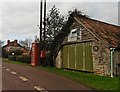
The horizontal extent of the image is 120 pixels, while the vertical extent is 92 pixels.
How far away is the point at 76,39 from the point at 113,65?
551 cm

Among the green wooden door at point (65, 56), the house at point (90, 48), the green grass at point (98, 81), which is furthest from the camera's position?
the green wooden door at point (65, 56)

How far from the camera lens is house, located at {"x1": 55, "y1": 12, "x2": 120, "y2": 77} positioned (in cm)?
2139

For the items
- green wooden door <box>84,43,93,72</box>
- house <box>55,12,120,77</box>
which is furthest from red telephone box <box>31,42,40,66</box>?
green wooden door <box>84,43,93,72</box>

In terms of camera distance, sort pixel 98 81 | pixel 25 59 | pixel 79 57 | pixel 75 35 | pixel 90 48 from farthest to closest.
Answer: pixel 25 59 → pixel 75 35 → pixel 79 57 → pixel 90 48 → pixel 98 81

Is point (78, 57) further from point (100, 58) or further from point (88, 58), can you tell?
point (100, 58)

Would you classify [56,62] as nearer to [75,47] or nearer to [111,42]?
[75,47]

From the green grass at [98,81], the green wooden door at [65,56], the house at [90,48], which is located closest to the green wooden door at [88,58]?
the house at [90,48]

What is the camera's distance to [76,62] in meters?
25.2

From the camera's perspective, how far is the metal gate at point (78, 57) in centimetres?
2358

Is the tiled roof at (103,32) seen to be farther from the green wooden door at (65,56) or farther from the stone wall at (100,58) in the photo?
the green wooden door at (65,56)

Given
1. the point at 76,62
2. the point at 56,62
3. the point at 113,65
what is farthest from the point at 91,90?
the point at 56,62

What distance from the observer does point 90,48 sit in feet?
76.6

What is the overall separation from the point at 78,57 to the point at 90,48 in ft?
6.40

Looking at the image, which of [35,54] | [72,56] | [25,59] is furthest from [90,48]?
[25,59]
